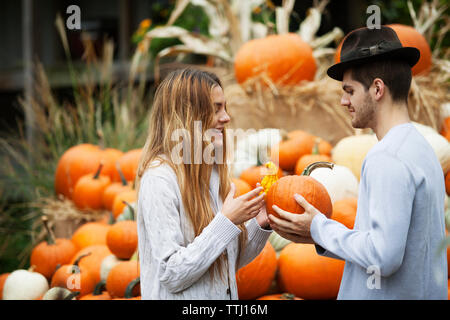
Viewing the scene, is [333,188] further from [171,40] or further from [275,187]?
[171,40]

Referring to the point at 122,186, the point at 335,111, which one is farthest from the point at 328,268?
the point at 122,186

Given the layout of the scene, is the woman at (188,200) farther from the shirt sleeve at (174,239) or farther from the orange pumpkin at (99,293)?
the orange pumpkin at (99,293)

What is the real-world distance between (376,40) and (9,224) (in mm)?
4182

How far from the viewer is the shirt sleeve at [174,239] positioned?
1665mm

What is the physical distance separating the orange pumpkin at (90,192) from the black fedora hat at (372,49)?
294 centimetres

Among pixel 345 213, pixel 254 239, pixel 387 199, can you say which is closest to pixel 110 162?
pixel 345 213

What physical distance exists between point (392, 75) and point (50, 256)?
2.71 m

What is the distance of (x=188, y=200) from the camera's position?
1.79 meters

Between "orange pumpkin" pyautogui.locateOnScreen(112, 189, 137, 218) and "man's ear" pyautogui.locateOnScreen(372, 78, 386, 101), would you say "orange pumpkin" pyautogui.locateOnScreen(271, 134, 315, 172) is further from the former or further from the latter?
"man's ear" pyautogui.locateOnScreen(372, 78, 386, 101)

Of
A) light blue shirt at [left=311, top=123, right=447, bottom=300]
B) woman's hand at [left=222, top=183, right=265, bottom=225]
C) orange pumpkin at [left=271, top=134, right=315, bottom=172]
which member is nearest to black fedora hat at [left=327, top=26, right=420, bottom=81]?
light blue shirt at [left=311, top=123, right=447, bottom=300]

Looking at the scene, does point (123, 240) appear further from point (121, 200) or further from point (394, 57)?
point (394, 57)

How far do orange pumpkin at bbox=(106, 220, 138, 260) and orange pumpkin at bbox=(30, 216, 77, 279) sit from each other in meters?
0.53

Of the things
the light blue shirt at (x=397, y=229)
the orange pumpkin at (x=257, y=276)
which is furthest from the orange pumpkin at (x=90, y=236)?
the light blue shirt at (x=397, y=229)
